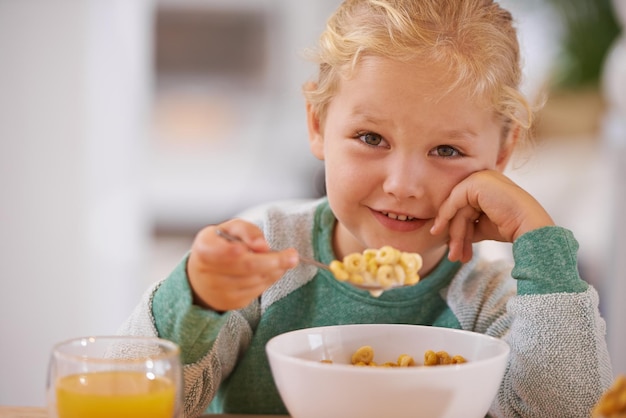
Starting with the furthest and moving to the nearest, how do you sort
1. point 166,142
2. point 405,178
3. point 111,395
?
point 166,142 < point 405,178 < point 111,395

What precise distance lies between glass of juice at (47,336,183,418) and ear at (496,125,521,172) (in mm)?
642

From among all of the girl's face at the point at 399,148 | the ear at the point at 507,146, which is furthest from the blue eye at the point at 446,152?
the ear at the point at 507,146

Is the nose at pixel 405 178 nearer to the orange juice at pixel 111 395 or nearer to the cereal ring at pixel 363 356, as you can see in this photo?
the cereal ring at pixel 363 356

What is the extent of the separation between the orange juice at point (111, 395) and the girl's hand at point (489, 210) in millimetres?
494

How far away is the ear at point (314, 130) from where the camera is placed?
1198mm

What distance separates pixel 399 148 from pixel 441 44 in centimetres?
14

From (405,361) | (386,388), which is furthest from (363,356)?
(386,388)

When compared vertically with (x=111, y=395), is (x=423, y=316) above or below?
below

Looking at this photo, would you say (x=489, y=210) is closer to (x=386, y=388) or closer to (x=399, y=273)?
(x=399, y=273)

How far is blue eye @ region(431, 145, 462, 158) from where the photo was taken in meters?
1.05

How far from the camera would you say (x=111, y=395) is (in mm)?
681

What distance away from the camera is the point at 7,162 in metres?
2.79

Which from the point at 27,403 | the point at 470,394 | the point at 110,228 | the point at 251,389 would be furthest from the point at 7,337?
the point at 470,394

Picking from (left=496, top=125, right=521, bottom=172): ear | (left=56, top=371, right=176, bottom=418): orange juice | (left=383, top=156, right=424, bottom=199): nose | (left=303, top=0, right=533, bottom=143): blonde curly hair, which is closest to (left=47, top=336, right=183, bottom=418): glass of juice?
(left=56, top=371, right=176, bottom=418): orange juice
